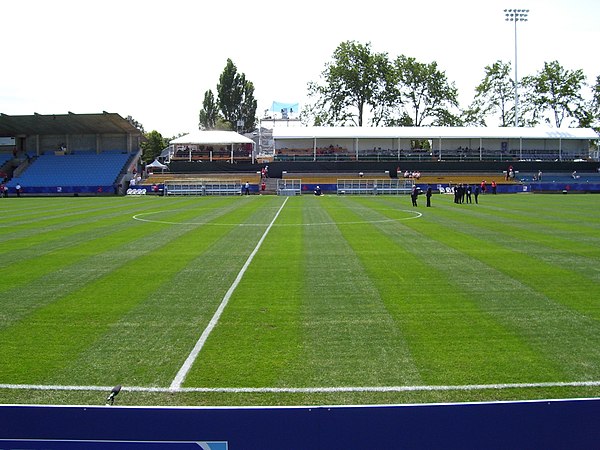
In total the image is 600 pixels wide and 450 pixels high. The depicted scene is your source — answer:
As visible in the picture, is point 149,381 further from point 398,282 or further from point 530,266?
point 530,266

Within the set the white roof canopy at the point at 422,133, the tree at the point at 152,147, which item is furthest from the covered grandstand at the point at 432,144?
the tree at the point at 152,147

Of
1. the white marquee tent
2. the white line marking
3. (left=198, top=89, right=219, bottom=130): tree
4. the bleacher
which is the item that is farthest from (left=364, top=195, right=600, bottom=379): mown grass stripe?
(left=198, top=89, right=219, bottom=130): tree

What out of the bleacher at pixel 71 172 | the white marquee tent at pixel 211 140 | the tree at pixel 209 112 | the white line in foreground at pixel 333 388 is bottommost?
the white line in foreground at pixel 333 388

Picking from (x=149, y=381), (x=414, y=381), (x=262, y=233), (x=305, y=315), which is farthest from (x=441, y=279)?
(x=262, y=233)

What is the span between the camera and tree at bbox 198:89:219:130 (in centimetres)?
11512

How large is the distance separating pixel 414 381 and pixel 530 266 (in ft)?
27.7

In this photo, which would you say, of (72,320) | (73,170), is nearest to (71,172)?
(73,170)

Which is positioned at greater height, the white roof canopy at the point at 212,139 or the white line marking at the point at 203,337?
the white roof canopy at the point at 212,139

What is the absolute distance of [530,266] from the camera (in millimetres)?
14047

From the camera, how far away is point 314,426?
3650 mm

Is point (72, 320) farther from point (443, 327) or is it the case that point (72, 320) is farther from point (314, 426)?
point (314, 426)

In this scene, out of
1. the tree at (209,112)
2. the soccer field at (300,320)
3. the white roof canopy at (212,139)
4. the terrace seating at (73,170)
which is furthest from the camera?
the tree at (209,112)

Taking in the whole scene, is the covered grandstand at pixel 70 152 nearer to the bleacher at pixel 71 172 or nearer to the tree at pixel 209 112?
the bleacher at pixel 71 172

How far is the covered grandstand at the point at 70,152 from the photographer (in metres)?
62.9
